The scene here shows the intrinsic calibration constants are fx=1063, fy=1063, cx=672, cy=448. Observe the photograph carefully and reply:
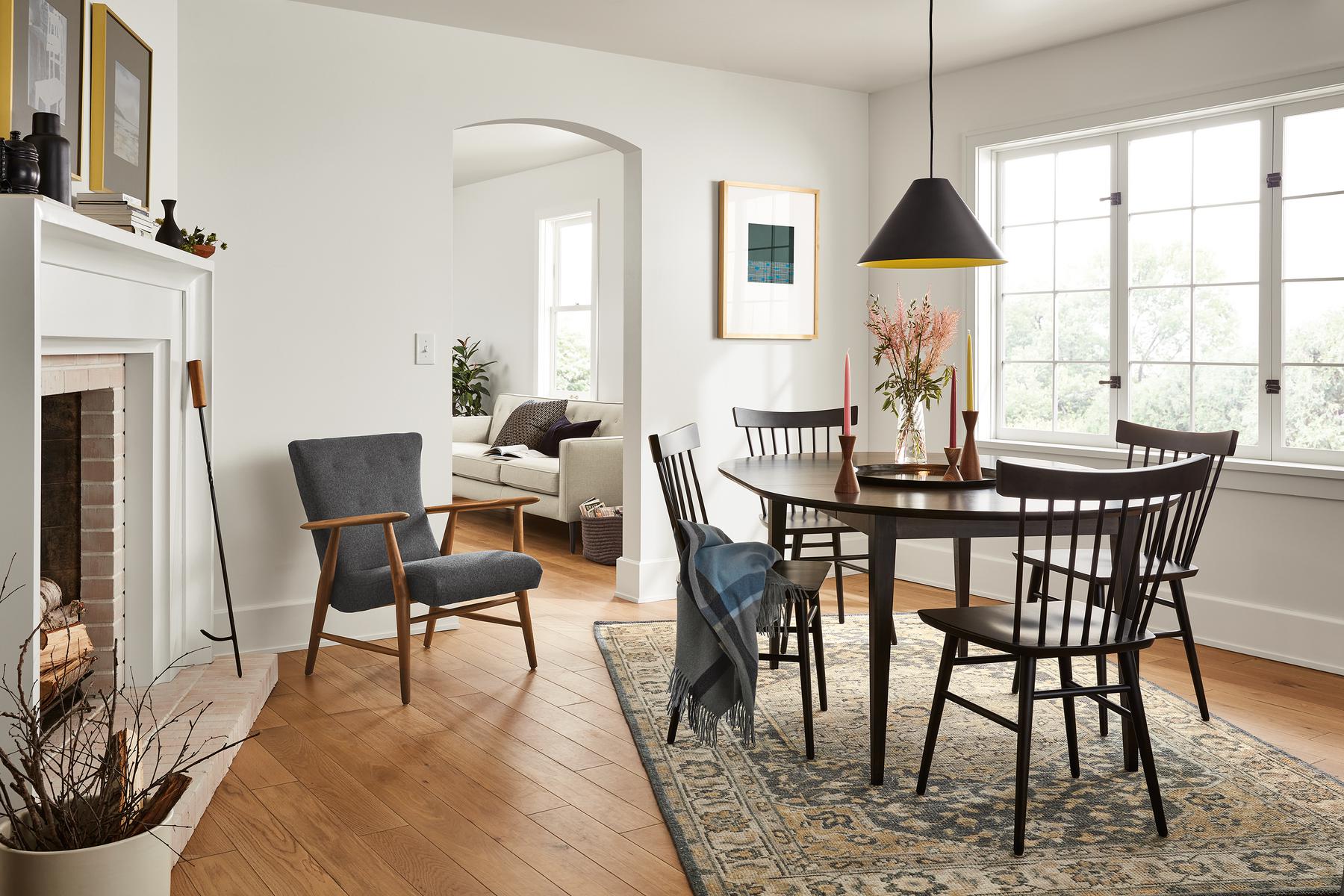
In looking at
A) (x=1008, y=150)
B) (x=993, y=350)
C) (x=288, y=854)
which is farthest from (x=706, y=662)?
(x=1008, y=150)

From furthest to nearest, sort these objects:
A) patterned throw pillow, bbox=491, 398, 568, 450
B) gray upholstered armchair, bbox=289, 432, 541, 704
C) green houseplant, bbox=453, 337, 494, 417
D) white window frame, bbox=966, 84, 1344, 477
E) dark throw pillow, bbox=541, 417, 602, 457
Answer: green houseplant, bbox=453, 337, 494, 417 < patterned throw pillow, bbox=491, 398, 568, 450 < dark throw pillow, bbox=541, 417, 602, 457 < white window frame, bbox=966, 84, 1344, 477 < gray upholstered armchair, bbox=289, 432, 541, 704

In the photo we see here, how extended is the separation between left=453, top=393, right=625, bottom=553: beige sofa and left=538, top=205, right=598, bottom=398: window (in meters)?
0.40

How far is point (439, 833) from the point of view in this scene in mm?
2502

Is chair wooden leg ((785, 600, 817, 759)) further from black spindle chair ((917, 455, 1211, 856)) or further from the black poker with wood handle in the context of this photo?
the black poker with wood handle

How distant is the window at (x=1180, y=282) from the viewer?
3.96 meters

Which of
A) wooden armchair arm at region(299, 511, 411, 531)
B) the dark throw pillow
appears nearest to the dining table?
wooden armchair arm at region(299, 511, 411, 531)

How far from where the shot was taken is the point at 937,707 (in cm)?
266

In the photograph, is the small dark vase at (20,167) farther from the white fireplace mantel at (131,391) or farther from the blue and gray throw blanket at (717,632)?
the blue and gray throw blanket at (717,632)

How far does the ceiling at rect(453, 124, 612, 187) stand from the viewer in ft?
22.7

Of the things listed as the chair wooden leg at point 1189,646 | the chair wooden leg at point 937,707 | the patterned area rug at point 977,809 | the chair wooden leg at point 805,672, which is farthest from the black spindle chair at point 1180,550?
the chair wooden leg at point 805,672

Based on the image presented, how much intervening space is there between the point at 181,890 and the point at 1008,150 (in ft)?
14.7

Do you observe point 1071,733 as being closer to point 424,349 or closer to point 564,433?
point 424,349

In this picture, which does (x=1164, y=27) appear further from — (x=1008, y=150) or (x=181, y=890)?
(x=181, y=890)

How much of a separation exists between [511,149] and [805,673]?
18.1 ft
